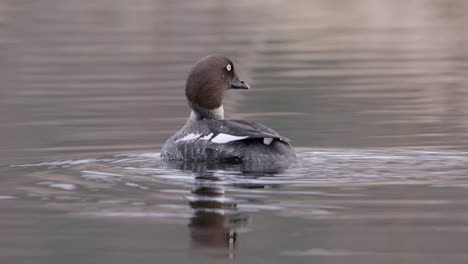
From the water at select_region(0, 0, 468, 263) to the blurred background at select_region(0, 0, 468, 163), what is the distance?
6cm

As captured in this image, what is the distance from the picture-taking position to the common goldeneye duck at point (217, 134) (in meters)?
9.44

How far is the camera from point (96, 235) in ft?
23.3

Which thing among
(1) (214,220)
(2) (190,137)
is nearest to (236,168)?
(2) (190,137)

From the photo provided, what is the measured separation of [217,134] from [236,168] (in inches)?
17.7

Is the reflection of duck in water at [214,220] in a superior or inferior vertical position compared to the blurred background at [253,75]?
inferior

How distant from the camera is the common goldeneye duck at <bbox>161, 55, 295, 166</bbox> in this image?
9.44 m

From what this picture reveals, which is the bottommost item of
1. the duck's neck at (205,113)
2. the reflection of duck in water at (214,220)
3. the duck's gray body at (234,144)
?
the reflection of duck in water at (214,220)

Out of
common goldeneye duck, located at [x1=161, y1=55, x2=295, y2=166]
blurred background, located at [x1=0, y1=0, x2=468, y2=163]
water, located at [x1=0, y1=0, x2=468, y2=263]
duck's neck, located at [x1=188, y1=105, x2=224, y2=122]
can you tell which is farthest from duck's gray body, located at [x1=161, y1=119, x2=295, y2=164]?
blurred background, located at [x1=0, y1=0, x2=468, y2=163]

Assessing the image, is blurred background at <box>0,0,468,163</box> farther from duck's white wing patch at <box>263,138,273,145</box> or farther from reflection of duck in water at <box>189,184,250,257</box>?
reflection of duck in water at <box>189,184,250,257</box>

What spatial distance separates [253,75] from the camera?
787 inches

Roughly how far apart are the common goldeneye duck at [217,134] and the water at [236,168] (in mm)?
199

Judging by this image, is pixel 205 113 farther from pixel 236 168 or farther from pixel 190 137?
pixel 236 168

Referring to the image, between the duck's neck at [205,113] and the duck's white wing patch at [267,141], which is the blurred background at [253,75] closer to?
the duck's neck at [205,113]

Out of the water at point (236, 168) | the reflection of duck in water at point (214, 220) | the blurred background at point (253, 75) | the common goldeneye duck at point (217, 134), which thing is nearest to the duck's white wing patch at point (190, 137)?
the common goldeneye duck at point (217, 134)
